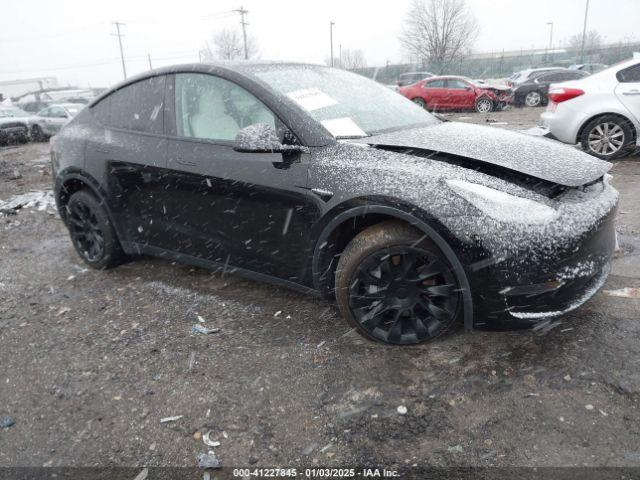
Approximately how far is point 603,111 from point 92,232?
6.58 m

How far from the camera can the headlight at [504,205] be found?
225 centimetres

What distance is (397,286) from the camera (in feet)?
8.28

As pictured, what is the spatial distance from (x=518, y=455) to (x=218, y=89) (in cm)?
261

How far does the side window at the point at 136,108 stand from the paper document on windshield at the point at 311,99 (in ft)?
3.43

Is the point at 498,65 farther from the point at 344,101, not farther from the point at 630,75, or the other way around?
the point at 344,101

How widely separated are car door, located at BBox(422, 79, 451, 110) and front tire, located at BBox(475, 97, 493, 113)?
3.27 ft

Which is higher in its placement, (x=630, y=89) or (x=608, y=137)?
(x=630, y=89)

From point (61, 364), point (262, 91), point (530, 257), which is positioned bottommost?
point (61, 364)

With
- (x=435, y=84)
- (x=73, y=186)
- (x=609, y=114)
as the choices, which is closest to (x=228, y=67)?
(x=73, y=186)

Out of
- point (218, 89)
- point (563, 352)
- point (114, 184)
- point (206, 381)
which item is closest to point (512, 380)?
point (563, 352)

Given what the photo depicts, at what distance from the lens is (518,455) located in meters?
1.92


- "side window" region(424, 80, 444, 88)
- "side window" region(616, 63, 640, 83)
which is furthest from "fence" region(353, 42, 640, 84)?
"side window" region(616, 63, 640, 83)

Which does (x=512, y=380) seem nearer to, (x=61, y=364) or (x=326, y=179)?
(x=326, y=179)

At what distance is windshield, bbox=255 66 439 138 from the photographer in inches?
115
